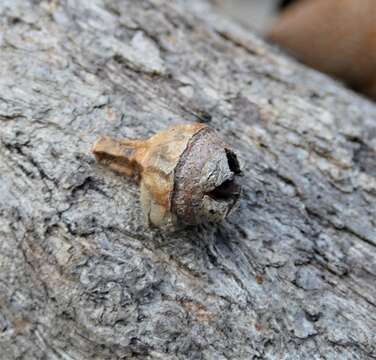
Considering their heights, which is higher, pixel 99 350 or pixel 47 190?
pixel 47 190

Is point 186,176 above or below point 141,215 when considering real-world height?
above

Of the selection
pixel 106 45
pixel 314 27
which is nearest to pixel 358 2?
pixel 314 27

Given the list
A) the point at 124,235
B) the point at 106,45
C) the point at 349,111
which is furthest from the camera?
the point at 349,111

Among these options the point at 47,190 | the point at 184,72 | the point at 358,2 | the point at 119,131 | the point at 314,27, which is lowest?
the point at 47,190

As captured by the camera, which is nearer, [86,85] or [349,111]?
[86,85]

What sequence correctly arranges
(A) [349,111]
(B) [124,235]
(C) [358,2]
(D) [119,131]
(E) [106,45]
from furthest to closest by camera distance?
1. (C) [358,2]
2. (A) [349,111]
3. (E) [106,45]
4. (D) [119,131]
5. (B) [124,235]

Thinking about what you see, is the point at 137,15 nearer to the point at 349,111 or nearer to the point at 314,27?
the point at 349,111

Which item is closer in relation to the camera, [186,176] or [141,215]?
[186,176]
